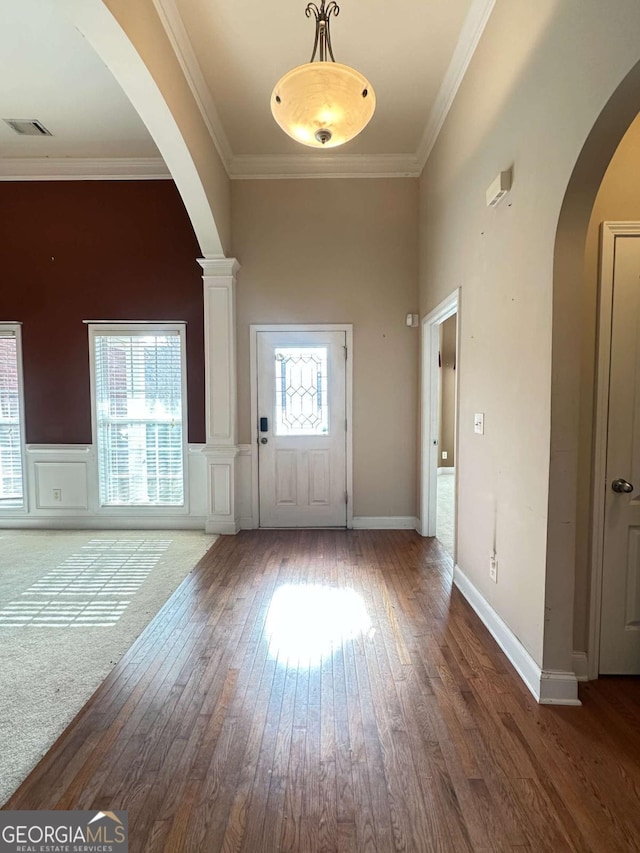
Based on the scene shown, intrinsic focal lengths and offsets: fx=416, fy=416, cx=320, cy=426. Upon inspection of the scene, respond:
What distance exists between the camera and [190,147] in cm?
297

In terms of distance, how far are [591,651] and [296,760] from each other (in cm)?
146

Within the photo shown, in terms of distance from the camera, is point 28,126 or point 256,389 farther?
point 256,389

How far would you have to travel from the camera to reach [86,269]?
13.9 ft

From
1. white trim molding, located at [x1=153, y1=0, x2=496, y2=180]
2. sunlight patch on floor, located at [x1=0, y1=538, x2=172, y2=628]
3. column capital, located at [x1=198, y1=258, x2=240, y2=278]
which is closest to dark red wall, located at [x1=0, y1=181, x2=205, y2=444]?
column capital, located at [x1=198, y1=258, x2=240, y2=278]

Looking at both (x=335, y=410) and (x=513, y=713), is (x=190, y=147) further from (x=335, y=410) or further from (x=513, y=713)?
(x=513, y=713)

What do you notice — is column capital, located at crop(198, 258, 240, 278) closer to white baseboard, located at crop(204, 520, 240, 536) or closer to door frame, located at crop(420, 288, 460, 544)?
door frame, located at crop(420, 288, 460, 544)

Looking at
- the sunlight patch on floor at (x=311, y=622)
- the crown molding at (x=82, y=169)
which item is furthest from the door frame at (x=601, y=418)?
the crown molding at (x=82, y=169)

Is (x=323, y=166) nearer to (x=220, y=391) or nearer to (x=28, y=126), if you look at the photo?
(x=220, y=391)

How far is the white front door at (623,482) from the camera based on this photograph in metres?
1.87

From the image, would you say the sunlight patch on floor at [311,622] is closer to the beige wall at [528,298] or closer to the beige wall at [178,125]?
the beige wall at [528,298]

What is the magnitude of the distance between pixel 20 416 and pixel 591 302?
16.5ft

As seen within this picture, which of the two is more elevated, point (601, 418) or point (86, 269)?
point (86, 269)

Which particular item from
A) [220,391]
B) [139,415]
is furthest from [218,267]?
[139,415]

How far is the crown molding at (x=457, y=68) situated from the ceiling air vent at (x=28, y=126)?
3.33m
